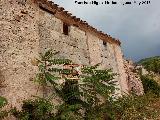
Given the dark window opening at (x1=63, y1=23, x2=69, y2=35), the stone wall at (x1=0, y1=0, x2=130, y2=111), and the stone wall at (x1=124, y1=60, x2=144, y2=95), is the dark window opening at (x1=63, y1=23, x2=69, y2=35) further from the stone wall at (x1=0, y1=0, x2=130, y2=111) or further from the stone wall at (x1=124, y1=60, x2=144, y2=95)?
the stone wall at (x1=124, y1=60, x2=144, y2=95)

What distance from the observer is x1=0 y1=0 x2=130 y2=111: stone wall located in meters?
11.0

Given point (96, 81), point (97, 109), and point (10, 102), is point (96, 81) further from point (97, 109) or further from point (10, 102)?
point (10, 102)

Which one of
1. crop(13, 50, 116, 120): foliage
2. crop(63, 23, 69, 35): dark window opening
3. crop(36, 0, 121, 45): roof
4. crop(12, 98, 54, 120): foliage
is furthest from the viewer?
crop(63, 23, 69, 35): dark window opening

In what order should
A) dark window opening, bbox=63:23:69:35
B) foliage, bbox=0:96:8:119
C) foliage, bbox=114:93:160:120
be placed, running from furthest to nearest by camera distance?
dark window opening, bbox=63:23:69:35 → foliage, bbox=114:93:160:120 → foliage, bbox=0:96:8:119

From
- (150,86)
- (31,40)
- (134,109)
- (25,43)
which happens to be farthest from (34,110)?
(150,86)

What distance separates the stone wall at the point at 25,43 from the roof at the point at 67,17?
0.81 feet

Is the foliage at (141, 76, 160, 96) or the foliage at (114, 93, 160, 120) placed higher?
the foliage at (141, 76, 160, 96)

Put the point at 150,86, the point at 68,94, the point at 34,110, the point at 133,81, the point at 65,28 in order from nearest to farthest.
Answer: the point at 34,110 < the point at 68,94 < the point at 65,28 < the point at 133,81 < the point at 150,86

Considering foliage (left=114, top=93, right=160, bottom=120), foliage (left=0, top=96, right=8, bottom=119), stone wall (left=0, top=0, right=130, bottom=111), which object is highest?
stone wall (left=0, top=0, right=130, bottom=111)

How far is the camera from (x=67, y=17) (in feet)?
50.9

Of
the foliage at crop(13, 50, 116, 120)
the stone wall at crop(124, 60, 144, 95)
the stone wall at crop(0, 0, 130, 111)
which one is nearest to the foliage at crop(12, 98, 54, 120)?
the foliage at crop(13, 50, 116, 120)

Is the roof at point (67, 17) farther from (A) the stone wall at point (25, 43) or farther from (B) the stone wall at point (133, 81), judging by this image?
(B) the stone wall at point (133, 81)

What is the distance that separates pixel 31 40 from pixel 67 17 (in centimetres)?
377

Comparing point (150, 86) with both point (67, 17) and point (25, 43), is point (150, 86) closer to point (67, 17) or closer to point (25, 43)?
point (67, 17)
